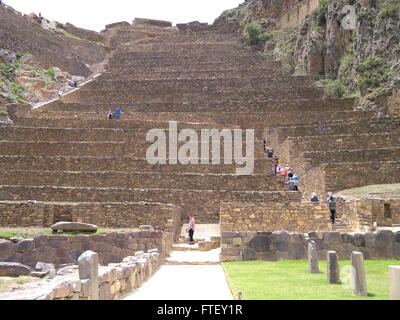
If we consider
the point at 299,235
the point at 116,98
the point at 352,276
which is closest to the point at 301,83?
the point at 116,98

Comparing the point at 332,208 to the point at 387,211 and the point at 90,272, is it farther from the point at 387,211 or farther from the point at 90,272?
the point at 90,272

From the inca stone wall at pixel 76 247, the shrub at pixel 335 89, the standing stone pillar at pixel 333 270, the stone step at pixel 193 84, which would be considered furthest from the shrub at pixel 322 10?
the standing stone pillar at pixel 333 270

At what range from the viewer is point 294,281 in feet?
31.0

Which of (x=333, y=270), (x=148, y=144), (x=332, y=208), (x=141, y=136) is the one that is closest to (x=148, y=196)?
(x=148, y=144)

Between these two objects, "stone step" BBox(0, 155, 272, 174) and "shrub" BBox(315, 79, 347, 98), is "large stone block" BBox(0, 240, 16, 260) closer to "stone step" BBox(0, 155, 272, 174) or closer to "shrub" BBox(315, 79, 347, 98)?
"stone step" BBox(0, 155, 272, 174)

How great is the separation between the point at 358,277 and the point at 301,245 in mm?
4995

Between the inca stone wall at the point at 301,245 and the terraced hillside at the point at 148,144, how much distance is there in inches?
249

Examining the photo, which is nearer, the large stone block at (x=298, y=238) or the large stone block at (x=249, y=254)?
the large stone block at (x=298, y=238)

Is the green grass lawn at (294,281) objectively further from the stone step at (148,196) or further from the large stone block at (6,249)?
the stone step at (148,196)

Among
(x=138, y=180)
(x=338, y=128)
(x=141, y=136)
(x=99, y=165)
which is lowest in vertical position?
(x=138, y=180)

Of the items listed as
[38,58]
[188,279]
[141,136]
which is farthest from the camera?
[38,58]

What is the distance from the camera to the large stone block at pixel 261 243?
43.4ft
